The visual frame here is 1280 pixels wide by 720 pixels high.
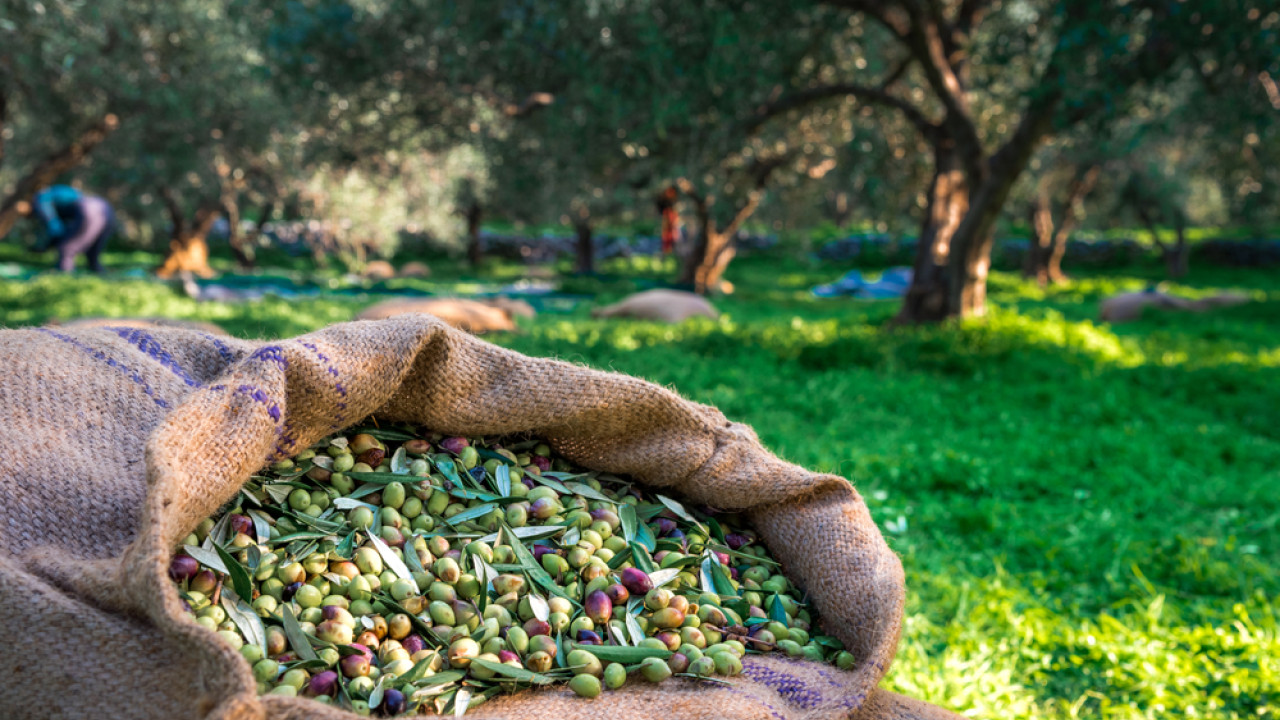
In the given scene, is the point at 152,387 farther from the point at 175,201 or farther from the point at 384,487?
the point at 175,201

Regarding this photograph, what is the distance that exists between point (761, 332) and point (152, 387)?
7.13 m

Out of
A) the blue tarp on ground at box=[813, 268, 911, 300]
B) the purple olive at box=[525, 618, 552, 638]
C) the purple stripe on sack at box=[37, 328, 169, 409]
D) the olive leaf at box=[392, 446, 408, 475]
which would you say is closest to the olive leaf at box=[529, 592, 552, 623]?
the purple olive at box=[525, 618, 552, 638]

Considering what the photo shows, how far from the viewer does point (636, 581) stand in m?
1.94

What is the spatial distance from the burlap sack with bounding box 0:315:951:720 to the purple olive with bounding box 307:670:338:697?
21 cm

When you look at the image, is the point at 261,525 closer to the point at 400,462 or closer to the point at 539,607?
the point at 400,462

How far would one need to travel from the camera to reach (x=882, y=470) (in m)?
4.65

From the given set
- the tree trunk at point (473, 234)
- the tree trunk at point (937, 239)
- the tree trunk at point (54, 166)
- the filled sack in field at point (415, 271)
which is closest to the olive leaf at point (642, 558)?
the tree trunk at point (937, 239)

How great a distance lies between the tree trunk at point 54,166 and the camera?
10.5m

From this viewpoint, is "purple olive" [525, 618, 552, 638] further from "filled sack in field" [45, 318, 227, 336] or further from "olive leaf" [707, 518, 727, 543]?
"filled sack in field" [45, 318, 227, 336]

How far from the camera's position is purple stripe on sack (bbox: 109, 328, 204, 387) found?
215 cm

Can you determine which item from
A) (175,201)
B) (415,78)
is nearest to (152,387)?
(415,78)

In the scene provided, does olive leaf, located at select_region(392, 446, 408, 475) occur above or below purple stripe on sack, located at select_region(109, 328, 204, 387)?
below

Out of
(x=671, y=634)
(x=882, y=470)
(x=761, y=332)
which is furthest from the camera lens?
(x=761, y=332)

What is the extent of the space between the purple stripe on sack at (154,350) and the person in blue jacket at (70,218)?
53.5 ft
